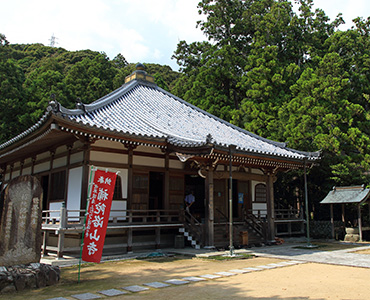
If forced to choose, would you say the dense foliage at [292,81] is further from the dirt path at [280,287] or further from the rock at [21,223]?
the rock at [21,223]

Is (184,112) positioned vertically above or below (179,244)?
above

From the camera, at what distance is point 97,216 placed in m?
8.83

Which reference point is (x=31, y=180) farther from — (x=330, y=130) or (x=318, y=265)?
(x=330, y=130)

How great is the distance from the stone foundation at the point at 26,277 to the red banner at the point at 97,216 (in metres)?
0.93

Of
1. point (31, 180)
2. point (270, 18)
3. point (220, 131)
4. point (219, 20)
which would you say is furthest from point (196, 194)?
point (219, 20)

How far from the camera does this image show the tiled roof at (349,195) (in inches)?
664

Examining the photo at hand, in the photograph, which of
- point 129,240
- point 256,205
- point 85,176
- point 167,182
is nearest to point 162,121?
point 167,182

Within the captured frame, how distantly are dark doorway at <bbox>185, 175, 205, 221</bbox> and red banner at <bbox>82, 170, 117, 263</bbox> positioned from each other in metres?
10.1

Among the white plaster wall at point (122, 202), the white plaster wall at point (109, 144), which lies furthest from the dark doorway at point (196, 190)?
the white plaster wall at point (109, 144)

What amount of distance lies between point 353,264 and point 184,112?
11.8 meters

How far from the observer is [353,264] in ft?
33.3

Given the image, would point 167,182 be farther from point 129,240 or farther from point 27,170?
point 27,170

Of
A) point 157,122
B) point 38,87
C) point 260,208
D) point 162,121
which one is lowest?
point 260,208

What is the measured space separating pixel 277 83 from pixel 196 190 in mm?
12155
